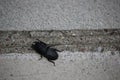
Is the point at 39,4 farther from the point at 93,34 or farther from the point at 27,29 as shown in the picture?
the point at 93,34

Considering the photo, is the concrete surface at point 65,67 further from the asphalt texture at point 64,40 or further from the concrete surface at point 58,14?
the concrete surface at point 58,14

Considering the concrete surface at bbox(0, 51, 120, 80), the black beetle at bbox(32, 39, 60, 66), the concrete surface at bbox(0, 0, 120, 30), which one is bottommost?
the concrete surface at bbox(0, 51, 120, 80)

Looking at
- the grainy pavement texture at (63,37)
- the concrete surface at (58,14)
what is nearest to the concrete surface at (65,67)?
the grainy pavement texture at (63,37)

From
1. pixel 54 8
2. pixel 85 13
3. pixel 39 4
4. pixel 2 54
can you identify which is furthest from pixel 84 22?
pixel 2 54

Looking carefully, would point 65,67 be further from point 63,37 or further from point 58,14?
point 58,14

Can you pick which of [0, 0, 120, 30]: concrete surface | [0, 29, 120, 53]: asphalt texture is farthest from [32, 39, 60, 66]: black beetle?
[0, 0, 120, 30]: concrete surface

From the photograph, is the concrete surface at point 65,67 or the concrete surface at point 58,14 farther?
the concrete surface at point 58,14

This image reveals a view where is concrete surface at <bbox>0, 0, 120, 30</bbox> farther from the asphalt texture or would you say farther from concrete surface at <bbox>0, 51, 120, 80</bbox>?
concrete surface at <bbox>0, 51, 120, 80</bbox>

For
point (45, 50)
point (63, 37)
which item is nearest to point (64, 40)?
point (63, 37)
